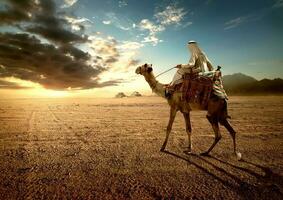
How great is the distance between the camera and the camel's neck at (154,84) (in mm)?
9245

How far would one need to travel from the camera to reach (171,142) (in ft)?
32.9

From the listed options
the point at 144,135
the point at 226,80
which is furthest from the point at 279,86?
the point at 144,135

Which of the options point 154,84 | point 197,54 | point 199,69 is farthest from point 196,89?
point 154,84

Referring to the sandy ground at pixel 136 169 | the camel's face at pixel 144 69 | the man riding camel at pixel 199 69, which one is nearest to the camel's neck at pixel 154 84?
the camel's face at pixel 144 69

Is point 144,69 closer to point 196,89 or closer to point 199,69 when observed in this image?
point 199,69

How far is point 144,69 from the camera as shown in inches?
363

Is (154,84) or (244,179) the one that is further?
(154,84)

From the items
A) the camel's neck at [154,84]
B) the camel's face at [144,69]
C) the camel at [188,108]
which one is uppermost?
the camel's face at [144,69]

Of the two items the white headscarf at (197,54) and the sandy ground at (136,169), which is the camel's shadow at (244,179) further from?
the white headscarf at (197,54)

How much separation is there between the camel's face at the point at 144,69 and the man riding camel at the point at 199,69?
94 cm

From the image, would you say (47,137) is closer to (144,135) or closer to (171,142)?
(144,135)

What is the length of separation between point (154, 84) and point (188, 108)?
153 cm

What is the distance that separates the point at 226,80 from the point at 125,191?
200563 mm

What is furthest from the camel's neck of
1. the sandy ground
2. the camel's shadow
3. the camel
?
the camel's shadow
